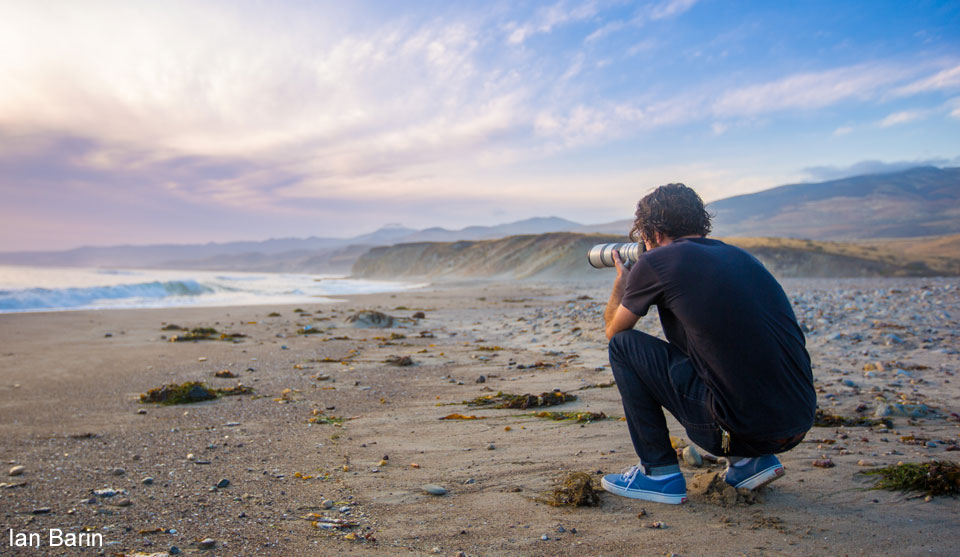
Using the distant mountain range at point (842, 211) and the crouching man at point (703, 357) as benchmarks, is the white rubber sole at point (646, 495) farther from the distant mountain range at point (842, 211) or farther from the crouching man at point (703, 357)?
the distant mountain range at point (842, 211)

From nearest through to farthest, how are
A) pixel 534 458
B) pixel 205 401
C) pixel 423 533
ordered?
pixel 423 533, pixel 534 458, pixel 205 401

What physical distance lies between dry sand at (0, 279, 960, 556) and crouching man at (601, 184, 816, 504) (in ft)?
0.78

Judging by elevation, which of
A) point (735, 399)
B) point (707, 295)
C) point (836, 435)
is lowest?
point (836, 435)

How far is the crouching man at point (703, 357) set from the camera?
2.01 m

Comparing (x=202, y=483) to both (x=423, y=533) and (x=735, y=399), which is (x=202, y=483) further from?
(x=735, y=399)

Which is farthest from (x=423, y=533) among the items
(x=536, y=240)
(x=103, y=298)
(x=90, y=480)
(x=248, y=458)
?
(x=536, y=240)

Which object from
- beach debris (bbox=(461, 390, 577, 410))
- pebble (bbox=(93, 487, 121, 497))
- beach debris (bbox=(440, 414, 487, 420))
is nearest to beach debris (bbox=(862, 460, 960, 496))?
beach debris (bbox=(461, 390, 577, 410))

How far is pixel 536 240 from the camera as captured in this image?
47.8m

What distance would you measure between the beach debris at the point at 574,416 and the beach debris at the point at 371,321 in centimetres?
686

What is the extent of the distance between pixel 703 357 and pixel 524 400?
7.44ft

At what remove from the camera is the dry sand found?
2.10 metres

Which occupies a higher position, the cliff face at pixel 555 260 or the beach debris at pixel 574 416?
the cliff face at pixel 555 260

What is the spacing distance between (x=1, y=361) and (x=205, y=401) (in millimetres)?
4196

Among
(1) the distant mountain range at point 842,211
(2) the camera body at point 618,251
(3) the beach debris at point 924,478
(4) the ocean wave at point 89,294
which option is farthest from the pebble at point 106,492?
(1) the distant mountain range at point 842,211
